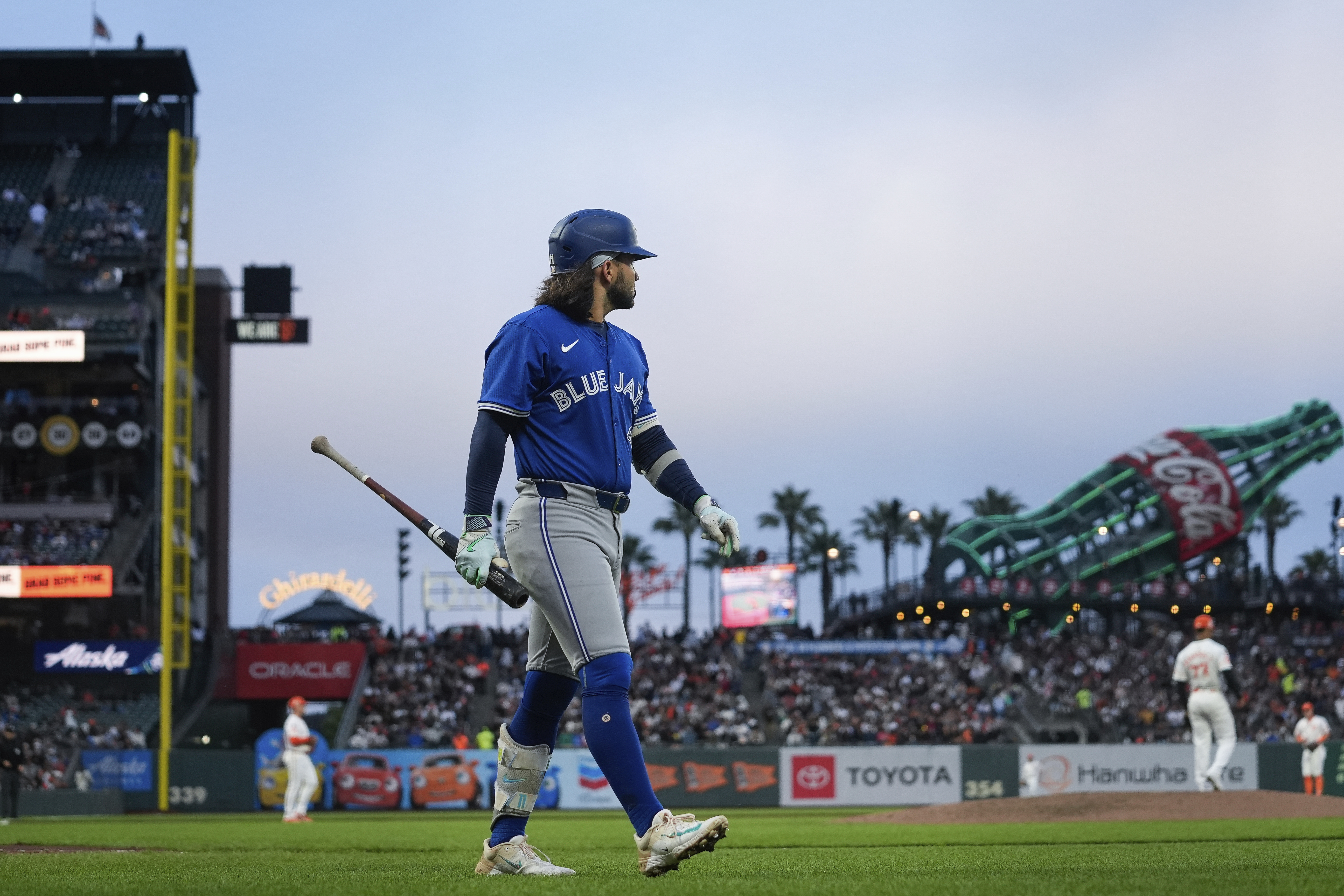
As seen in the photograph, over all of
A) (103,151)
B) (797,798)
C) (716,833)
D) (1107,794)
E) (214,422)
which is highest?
(103,151)

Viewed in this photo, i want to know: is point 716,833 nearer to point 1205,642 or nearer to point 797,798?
point 1205,642

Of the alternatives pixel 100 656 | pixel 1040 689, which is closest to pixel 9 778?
pixel 100 656

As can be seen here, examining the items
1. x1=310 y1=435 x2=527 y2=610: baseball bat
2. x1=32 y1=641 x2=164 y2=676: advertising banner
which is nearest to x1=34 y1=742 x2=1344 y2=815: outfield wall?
x1=32 y1=641 x2=164 y2=676: advertising banner

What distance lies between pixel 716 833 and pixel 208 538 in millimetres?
53514

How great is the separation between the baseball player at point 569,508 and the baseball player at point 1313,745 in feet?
74.6

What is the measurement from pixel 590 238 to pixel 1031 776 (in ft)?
82.2

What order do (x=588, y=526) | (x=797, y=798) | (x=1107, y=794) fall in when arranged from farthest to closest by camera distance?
(x=797, y=798) → (x=1107, y=794) → (x=588, y=526)

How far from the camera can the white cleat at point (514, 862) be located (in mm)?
5988

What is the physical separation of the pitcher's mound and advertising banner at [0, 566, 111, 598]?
28123mm

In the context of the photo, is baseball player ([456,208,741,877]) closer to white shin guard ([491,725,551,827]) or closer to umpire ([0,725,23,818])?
white shin guard ([491,725,551,827])

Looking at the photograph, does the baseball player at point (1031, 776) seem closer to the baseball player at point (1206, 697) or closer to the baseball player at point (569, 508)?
the baseball player at point (1206, 697)

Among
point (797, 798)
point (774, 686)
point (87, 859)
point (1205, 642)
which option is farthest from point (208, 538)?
point (87, 859)

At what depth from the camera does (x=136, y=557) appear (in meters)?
42.5

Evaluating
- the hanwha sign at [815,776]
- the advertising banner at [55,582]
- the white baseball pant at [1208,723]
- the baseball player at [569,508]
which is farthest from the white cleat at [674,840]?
the advertising banner at [55,582]
